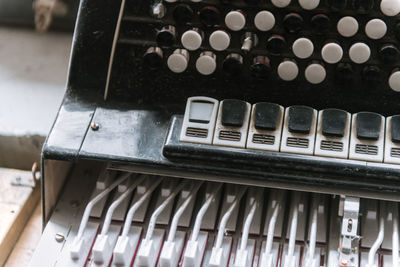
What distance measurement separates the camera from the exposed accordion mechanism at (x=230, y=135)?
1.12 metres

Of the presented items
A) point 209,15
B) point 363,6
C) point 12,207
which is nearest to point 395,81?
point 363,6

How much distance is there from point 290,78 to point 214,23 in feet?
0.57

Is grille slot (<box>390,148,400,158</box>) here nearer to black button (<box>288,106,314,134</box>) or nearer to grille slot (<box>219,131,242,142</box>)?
black button (<box>288,106,314,134</box>)

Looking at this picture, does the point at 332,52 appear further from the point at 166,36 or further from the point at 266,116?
the point at 166,36

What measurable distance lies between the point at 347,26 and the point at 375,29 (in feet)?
0.16

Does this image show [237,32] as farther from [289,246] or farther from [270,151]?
[289,246]

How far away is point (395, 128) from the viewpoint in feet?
3.71

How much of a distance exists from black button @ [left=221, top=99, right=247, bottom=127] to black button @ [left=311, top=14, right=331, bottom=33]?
0.62ft

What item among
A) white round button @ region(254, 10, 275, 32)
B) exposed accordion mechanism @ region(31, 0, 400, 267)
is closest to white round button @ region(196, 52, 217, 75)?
exposed accordion mechanism @ region(31, 0, 400, 267)

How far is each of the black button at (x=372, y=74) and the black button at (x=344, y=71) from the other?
25 mm

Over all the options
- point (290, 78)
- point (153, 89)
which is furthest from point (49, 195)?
point (290, 78)

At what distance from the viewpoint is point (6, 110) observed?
61.6 inches

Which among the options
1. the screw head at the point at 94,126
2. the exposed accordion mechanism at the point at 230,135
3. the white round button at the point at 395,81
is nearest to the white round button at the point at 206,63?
the exposed accordion mechanism at the point at 230,135

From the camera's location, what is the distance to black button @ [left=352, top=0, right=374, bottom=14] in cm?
112
